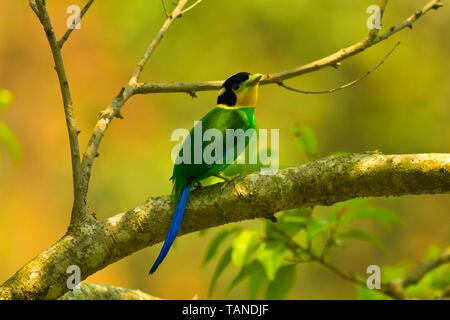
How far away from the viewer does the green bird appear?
196 cm

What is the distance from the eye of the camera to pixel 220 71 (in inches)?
223

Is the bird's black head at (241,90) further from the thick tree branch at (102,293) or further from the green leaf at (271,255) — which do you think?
the thick tree branch at (102,293)

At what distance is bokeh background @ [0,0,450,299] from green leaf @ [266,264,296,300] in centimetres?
285

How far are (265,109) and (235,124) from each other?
3378 millimetres

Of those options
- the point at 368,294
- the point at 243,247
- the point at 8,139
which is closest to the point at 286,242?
the point at 243,247

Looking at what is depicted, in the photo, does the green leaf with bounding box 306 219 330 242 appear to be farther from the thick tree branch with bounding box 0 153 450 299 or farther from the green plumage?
the green plumage

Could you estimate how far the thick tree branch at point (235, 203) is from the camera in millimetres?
1708

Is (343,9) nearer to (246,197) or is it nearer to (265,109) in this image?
(265,109)

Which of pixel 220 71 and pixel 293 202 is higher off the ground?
pixel 220 71

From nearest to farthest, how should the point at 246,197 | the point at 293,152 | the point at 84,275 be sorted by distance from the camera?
the point at 84,275 → the point at 246,197 → the point at 293,152

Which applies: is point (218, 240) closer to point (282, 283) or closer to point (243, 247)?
point (243, 247)

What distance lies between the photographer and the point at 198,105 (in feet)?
18.8

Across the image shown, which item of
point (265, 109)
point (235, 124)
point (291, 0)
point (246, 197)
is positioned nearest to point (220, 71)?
point (265, 109)

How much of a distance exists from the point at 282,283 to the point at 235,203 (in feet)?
2.18
